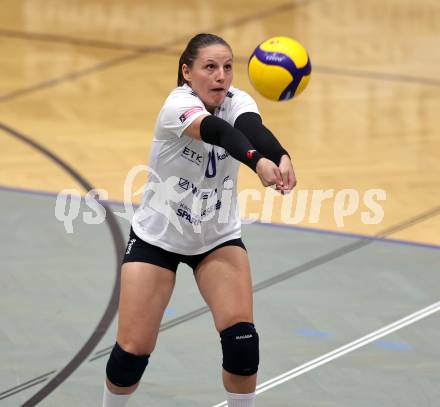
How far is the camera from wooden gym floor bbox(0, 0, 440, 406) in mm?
7426

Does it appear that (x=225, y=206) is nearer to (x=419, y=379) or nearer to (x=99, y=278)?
(x=419, y=379)

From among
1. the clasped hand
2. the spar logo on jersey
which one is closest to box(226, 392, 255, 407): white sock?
the clasped hand

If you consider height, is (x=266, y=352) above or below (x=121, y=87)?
below

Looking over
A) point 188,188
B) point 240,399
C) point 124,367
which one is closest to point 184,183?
point 188,188

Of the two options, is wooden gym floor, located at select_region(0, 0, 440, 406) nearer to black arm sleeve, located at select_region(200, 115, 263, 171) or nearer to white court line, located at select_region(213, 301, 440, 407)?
white court line, located at select_region(213, 301, 440, 407)

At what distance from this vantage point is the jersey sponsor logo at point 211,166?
237 inches

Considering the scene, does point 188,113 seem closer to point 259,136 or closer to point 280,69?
point 259,136

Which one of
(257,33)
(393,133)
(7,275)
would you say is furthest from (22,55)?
(7,275)

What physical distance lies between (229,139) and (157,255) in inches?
33.3

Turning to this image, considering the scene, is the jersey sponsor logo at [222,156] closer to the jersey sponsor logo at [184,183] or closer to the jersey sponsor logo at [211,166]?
the jersey sponsor logo at [211,166]

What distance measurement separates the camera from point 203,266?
6.13 meters

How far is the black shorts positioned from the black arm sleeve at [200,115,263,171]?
72cm

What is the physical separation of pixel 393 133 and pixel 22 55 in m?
5.06

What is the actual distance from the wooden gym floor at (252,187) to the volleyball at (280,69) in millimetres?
1814
